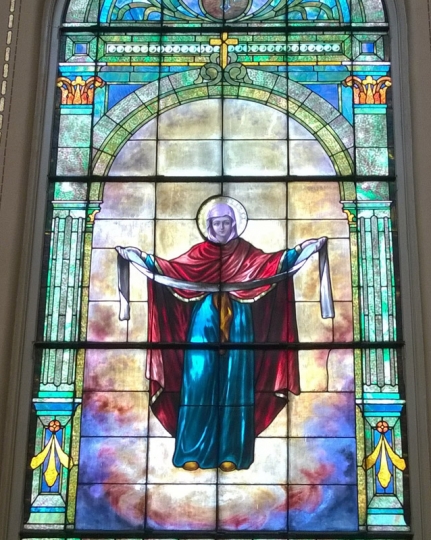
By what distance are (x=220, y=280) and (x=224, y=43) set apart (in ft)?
6.11

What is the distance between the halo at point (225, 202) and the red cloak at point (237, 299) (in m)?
0.10

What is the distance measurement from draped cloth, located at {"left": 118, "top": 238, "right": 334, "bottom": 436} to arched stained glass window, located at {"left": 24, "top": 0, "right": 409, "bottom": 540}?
13 millimetres

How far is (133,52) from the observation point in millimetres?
9820

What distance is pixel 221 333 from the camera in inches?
351

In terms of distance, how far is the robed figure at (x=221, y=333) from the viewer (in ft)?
28.4

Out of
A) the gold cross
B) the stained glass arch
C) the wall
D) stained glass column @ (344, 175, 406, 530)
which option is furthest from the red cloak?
the stained glass arch

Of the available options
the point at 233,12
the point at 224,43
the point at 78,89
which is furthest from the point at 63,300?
the point at 233,12

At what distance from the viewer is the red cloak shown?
873 centimetres

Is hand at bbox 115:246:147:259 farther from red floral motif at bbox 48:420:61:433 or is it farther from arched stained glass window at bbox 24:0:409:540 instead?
red floral motif at bbox 48:420:61:433

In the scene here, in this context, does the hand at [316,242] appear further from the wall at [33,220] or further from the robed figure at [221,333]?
the wall at [33,220]

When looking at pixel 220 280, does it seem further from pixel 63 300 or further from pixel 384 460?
pixel 384 460

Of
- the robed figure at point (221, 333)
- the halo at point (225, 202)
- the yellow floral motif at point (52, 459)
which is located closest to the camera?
the yellow floral motif at point (52, 459)

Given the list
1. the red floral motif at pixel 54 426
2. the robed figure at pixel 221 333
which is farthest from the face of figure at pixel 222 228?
the red floral motif at pixel 54 426

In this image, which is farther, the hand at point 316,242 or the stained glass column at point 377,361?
the hand at point 316,242
